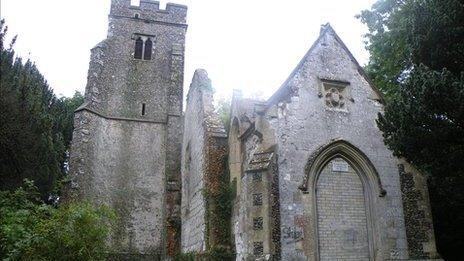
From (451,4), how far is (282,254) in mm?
6528

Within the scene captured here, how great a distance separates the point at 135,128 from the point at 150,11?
294 inches

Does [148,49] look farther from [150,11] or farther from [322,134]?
[322,134]

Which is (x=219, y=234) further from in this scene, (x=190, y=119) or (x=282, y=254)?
(x=190, y=119)

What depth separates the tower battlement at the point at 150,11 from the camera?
24531 mm

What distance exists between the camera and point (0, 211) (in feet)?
44.2

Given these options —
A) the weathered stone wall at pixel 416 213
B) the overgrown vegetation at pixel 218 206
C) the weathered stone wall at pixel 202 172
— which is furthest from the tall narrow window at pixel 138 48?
the weathered stone wall at pixel 416 213

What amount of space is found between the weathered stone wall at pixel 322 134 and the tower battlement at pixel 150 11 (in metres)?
15.1

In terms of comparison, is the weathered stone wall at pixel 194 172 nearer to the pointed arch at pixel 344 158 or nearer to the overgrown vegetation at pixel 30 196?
the overgrown vegetation at pixel 30 196

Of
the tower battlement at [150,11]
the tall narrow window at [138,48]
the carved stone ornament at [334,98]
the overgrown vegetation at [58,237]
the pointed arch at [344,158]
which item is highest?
the tower battlement at [150,11]

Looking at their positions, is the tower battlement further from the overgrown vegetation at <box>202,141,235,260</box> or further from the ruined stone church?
the overgrown vegetation at <box>202,141,235,260</box>

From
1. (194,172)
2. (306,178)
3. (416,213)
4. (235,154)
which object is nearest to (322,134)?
(306,178)

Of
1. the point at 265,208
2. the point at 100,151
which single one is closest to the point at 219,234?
the point at 265,208

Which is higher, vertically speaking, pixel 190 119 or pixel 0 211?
pixel 190 119

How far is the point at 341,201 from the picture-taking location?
35.5 feet
